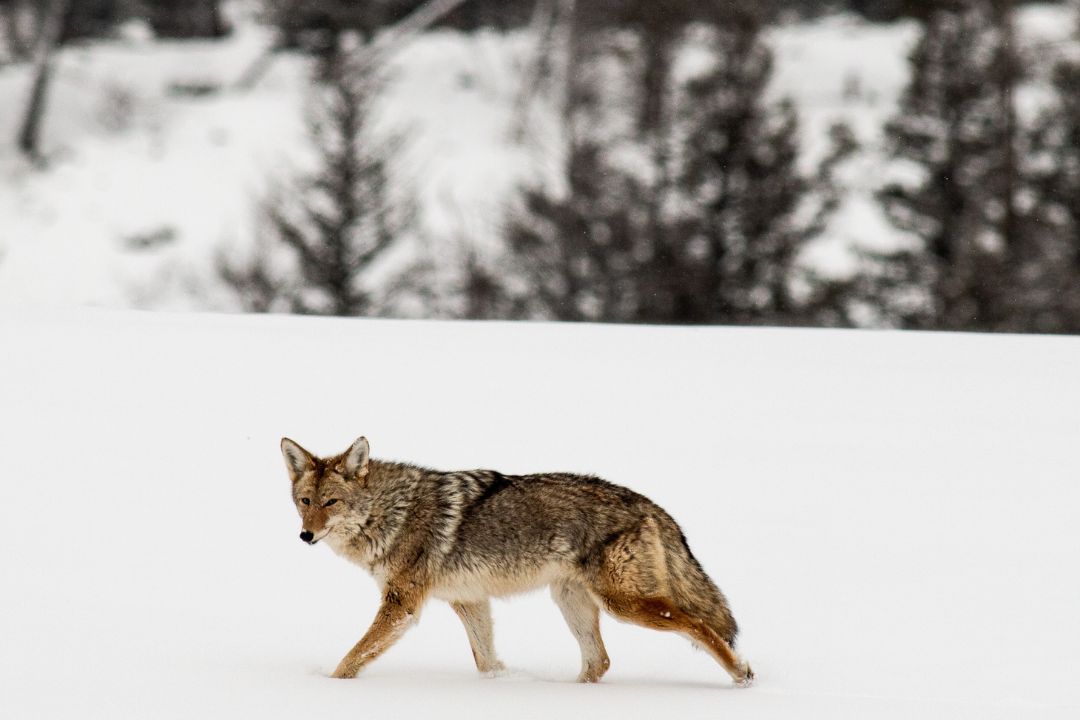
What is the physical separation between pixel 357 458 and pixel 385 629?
2.44 ft

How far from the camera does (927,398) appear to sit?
10.1m

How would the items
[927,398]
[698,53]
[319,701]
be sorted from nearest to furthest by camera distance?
[319,701] → [927,398] → [698,53]

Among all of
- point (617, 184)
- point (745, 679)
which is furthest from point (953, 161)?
point (745, 679)

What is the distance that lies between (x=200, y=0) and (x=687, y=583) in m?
42.7

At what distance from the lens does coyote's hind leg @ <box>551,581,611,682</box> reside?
570 cm

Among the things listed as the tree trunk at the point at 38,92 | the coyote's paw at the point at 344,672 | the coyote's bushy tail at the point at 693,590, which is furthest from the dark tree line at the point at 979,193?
the coyote's paw at the point at 344,672

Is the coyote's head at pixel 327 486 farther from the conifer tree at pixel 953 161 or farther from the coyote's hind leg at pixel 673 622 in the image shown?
the conifer tree at pixel 953 161

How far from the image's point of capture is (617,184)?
105 ft

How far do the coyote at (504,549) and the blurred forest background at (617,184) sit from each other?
24685 mm

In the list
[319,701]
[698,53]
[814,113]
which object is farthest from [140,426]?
[698,53]

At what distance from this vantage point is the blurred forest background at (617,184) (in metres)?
30.7

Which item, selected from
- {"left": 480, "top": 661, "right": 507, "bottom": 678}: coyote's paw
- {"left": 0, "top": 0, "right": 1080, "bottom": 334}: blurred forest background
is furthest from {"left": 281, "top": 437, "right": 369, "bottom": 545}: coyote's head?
{"left": 0, "top": 0, "right": 1080, "bottom": 334}: blurred forest background

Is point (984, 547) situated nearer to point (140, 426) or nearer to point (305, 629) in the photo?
point (305, 629)

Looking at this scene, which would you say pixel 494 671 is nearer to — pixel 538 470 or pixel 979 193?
pixel 538 470
